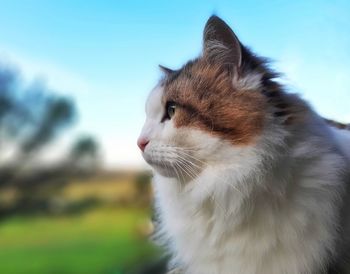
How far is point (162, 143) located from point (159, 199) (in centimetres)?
22

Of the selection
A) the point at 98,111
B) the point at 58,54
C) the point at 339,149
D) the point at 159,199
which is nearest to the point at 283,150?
the point at 339,149

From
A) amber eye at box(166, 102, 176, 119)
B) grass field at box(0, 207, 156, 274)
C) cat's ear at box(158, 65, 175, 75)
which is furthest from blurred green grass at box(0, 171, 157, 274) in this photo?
amber eye at box(166, 102, 176, 119)

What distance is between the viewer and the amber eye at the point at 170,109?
3.20ft

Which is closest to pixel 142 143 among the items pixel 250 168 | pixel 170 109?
pixel 170 109

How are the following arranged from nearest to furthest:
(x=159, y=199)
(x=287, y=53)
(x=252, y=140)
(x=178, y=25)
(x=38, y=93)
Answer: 1. (x=252, y=140)
2. (x=159, y=199)
3. (x=287, y=53)
4. (x=178, y=25)
5. (x=38, y=93)

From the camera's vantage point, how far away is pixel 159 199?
1104 millimetres

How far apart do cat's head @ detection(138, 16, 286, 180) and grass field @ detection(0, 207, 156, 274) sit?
718mm

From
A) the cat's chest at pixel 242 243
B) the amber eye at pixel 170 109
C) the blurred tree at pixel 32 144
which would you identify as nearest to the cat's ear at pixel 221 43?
the amber eye at pixel 170 109

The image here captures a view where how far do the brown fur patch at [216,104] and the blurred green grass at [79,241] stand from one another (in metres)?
0.73

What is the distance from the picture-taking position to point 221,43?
37.9 inches

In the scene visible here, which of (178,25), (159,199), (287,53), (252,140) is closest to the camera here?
(252,140)

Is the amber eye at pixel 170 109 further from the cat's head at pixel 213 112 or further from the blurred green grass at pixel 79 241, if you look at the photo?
the blurred green grass at pixel 79 241

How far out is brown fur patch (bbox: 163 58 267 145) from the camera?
89 centimetres

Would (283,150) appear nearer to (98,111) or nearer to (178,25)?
(178,25)
